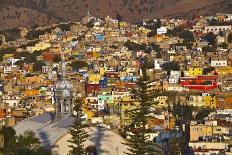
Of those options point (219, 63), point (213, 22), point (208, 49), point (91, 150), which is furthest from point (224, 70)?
point (91, 150)

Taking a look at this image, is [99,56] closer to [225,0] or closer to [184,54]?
[184,54]

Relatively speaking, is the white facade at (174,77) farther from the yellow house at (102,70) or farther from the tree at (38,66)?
the tree at (38,66)

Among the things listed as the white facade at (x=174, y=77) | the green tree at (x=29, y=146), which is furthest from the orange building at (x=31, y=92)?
the green tree at (x=29, y=146)

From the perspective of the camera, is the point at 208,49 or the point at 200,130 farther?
the point at 208,49

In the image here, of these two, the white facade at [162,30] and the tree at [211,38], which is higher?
the white facade at [162,30]

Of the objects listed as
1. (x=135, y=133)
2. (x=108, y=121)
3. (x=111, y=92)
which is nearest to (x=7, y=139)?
(x=135, y=133)

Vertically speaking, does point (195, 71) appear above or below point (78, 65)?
below

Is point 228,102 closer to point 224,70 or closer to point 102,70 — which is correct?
point 224,70

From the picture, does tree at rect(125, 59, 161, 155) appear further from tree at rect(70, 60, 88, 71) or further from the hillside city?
tree at rect(70, 60, 88, 71)
